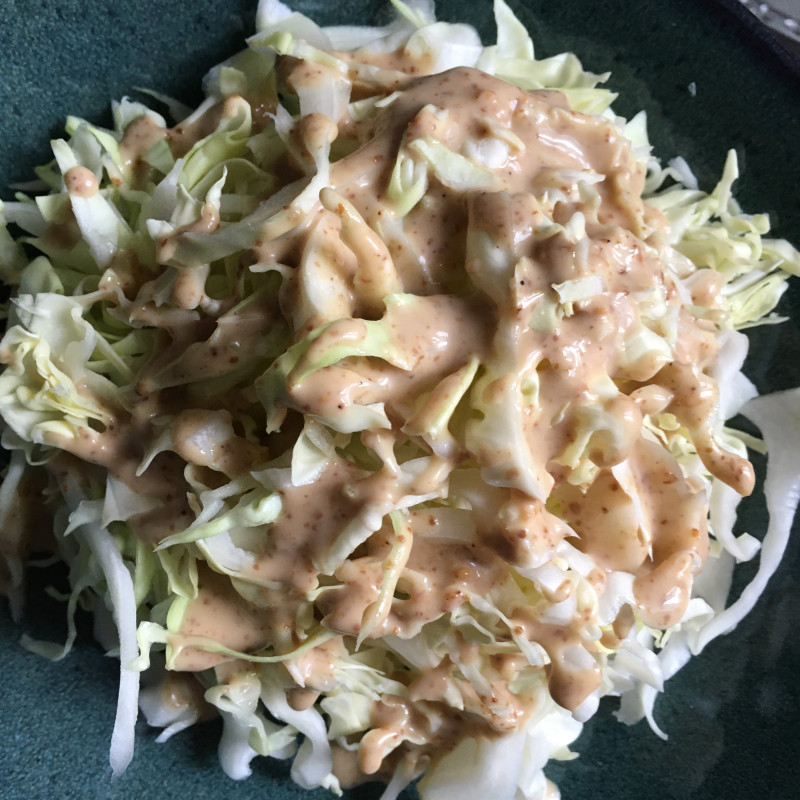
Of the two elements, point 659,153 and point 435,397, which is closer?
point 435,397

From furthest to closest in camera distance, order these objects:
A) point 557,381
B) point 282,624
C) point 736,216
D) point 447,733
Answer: point 736,216
point 447,733
point 282,624
point 557,381

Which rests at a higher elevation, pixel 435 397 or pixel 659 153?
pixel 659 153

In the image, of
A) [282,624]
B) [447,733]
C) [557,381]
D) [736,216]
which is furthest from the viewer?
[736,216]

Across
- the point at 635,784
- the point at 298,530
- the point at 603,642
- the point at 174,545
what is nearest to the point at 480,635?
the point at 603,642

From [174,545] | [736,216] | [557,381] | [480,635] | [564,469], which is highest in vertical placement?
[736,216]

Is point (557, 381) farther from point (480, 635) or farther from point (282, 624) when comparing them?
point (282, 624)

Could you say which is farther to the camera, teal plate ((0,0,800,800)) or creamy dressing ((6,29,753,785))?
teal plate ((0,0,800,800))

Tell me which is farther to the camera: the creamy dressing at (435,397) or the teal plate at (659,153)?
the teal plate at (659,153)

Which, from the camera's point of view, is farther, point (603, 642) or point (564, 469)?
point (603, 642)
